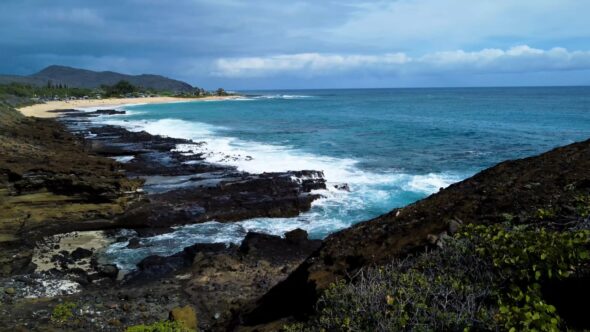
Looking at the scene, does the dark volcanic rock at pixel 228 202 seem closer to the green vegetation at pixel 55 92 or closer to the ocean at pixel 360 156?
the ocean at pixel 360 156

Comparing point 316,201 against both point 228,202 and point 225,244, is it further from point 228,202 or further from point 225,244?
point 225,244

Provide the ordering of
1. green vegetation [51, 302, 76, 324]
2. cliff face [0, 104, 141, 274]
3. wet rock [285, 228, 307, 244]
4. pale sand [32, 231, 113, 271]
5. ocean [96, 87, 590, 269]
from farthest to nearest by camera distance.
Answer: ocean [96, 87, 590, 269]
cliff face [0, 104, 141, 274]
wet rock [285, 228, 307, 244]
pale sand [32, 231, 113, 271]
green vegetation [51, 302, 76, 324]

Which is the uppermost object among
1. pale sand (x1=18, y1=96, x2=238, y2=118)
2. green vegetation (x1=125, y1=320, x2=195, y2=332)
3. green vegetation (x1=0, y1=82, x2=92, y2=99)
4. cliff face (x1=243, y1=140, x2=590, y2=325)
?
green vegetation (x1=0, y1=82, x2=92, y2=99)

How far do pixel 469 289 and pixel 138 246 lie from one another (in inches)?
433

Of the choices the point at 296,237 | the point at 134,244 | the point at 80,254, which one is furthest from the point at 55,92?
the point at 296,237

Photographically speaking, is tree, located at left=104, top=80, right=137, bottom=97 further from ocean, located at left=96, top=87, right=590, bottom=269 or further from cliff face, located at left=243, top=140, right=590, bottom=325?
cliff face, located at left=243, top=140, right=590, bottom=325

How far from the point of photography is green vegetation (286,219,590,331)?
4266mm

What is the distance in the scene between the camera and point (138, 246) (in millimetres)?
13539

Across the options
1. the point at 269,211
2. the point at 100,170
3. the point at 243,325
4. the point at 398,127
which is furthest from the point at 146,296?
the point at 398,127

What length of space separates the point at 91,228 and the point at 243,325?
9188mm

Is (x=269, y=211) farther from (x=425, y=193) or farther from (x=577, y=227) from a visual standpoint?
(x=577, y=227)

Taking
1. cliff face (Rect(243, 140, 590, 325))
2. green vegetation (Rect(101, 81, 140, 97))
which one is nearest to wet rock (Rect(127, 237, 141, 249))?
cliff face (Rect(243, 140, 590, 325))

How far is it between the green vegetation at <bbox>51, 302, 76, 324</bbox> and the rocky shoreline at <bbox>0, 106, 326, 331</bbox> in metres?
0.05

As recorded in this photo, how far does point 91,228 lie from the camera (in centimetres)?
1479
